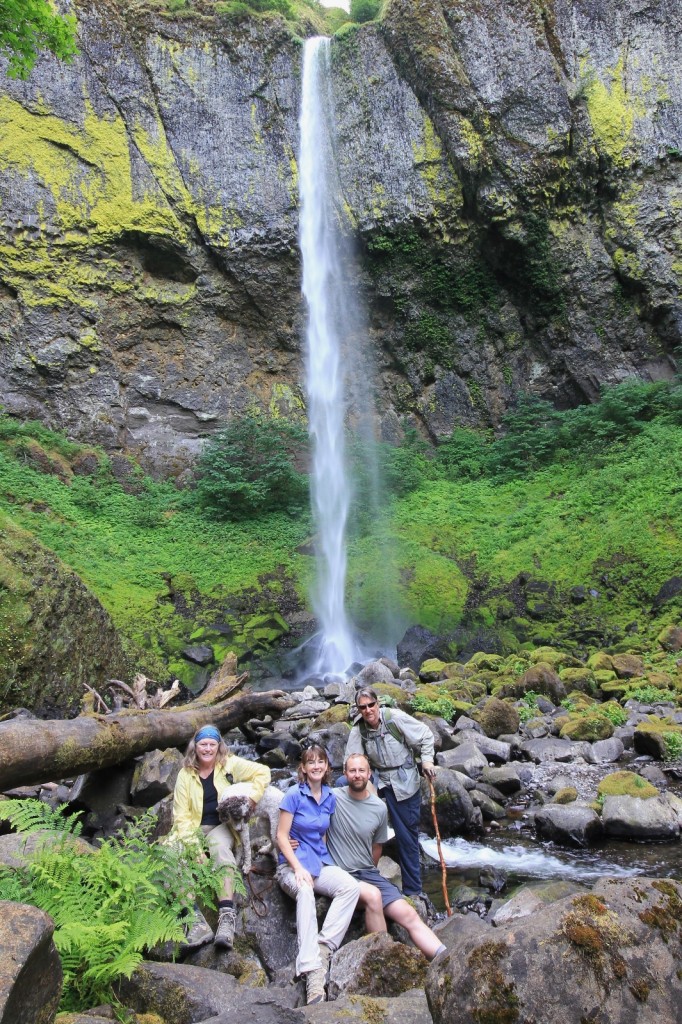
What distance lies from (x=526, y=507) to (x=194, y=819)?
15.4 meters

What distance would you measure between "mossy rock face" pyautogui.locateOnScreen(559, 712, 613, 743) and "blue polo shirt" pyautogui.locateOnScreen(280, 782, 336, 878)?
4.81m

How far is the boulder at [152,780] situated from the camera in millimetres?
4977

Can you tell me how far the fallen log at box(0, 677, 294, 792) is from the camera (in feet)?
12.7

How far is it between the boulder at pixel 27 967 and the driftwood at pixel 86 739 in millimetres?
2214

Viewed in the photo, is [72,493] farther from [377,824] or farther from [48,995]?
[48,995]

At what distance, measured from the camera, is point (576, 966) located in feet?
5.93

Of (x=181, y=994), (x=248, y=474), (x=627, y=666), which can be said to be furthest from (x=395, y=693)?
(x=248, y=474)

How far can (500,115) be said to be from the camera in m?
19.6

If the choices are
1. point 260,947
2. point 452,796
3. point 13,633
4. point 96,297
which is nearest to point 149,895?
point 260,947

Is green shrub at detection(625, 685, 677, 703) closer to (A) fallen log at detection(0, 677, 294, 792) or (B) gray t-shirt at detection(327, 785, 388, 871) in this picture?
(A) fallen log at detection(0, 677, 294, 792)

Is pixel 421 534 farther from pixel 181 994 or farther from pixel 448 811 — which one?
pixel 181 994

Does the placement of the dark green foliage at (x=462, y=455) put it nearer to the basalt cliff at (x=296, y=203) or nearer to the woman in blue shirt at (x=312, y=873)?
the basalt cliff at (x=296, y=203)

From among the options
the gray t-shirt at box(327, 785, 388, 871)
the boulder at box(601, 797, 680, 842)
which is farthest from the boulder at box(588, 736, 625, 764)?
the gray t-shirt at box(327, 785, 388, 871)

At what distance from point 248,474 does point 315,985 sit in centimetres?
1684
